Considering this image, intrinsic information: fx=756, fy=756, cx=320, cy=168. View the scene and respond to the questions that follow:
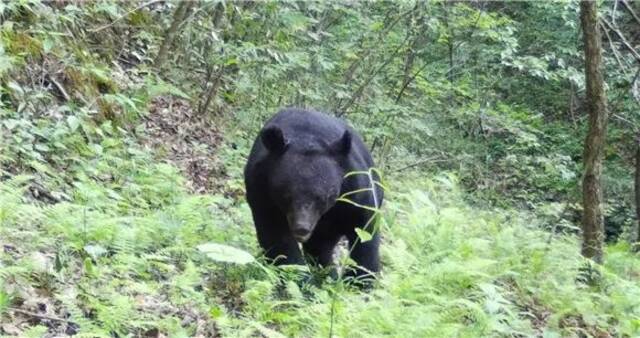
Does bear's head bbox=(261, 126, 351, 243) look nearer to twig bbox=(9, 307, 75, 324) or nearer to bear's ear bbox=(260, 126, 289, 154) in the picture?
bear's ear bbox=(260, 126, 289, 154)

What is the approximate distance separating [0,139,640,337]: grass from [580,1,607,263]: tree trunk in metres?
0.38

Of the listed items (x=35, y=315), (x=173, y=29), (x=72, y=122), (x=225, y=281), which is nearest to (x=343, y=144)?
(x=225, y=281)

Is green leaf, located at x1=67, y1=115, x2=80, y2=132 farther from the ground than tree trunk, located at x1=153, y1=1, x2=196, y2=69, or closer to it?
closer to it

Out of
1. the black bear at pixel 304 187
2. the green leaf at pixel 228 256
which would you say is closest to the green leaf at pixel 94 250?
the green leaf at pixel 228 256

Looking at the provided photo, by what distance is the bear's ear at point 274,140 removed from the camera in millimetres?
5836

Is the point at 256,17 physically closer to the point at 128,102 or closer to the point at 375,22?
the point at 375,22

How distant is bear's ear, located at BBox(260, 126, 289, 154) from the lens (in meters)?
5.84

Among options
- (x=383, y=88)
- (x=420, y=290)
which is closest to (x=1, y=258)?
(x=420, y=290)

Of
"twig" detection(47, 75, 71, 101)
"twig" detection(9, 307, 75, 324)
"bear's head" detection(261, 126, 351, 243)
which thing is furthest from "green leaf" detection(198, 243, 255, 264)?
"twig" detection(47, 75, 71, 101)

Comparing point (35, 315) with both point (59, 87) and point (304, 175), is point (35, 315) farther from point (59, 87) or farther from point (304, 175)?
point (59, 87)

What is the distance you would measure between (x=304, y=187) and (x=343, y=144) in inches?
21.1

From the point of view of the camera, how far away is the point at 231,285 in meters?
5.34

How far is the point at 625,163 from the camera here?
55.0 ft

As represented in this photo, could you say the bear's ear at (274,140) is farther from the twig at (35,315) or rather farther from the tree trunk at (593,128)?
the tree trunk at (593,128)
